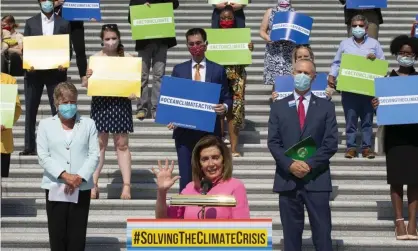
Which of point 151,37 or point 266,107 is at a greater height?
point 151,37

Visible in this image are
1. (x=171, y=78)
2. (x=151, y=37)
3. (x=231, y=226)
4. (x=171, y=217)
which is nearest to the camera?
(x=231, y=226)

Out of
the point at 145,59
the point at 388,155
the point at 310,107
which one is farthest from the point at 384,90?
the point at 145,59

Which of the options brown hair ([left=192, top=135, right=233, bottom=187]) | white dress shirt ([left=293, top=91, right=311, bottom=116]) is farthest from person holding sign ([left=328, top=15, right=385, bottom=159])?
brown hair ([left=192, top=135, right=233, bottom=187])

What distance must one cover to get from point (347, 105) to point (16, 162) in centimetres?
380

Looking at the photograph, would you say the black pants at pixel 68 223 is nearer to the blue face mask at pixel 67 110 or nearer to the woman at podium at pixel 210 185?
the blue face mask at pixel 67 110

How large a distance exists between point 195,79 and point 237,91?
202 centimetres

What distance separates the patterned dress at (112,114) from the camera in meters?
11.1

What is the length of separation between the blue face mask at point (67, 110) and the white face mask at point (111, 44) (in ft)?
7.47

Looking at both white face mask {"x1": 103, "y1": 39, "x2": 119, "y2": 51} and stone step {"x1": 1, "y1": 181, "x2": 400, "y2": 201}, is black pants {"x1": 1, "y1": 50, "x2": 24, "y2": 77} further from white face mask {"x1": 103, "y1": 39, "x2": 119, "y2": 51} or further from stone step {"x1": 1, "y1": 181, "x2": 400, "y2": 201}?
white face mask {"x1": 103, "y1": 39, "x2": 119, "y2": 51}

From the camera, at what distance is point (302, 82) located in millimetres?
9227

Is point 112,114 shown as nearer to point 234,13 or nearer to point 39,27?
point 39,27

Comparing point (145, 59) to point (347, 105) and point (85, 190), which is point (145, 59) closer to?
point (347, 105)

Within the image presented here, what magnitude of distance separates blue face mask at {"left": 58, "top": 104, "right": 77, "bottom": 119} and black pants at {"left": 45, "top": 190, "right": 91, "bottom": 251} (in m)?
0.67

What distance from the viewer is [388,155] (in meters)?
10.4
